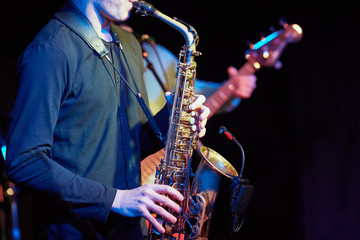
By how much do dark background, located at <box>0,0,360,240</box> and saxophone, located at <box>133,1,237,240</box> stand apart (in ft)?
6.45

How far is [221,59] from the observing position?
4250mm

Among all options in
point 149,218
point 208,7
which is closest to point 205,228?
point 149,218

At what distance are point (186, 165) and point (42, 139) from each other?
854 millimetres

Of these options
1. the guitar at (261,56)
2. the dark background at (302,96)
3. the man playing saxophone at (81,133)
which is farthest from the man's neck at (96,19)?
the dark background at (302,96)

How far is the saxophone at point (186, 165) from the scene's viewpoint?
206 cm

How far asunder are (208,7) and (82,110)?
280 centimetres

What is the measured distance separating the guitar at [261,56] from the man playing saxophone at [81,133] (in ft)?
2.99

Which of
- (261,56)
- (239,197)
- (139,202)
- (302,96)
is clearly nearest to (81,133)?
(139,202)

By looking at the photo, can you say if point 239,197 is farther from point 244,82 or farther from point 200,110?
point 244,82

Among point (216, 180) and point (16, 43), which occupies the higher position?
point (16, 43)

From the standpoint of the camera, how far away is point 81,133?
5.84 ft

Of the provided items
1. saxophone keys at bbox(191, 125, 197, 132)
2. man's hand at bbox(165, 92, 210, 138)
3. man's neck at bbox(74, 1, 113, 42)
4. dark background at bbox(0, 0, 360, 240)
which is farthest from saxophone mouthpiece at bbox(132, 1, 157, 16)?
dark background at bbox(0, 0, 360, 240)

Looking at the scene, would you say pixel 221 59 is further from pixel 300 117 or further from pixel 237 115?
pixel 300 117

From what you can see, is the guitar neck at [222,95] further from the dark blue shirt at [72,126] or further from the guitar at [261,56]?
the dark blue shirt at [72,126]
